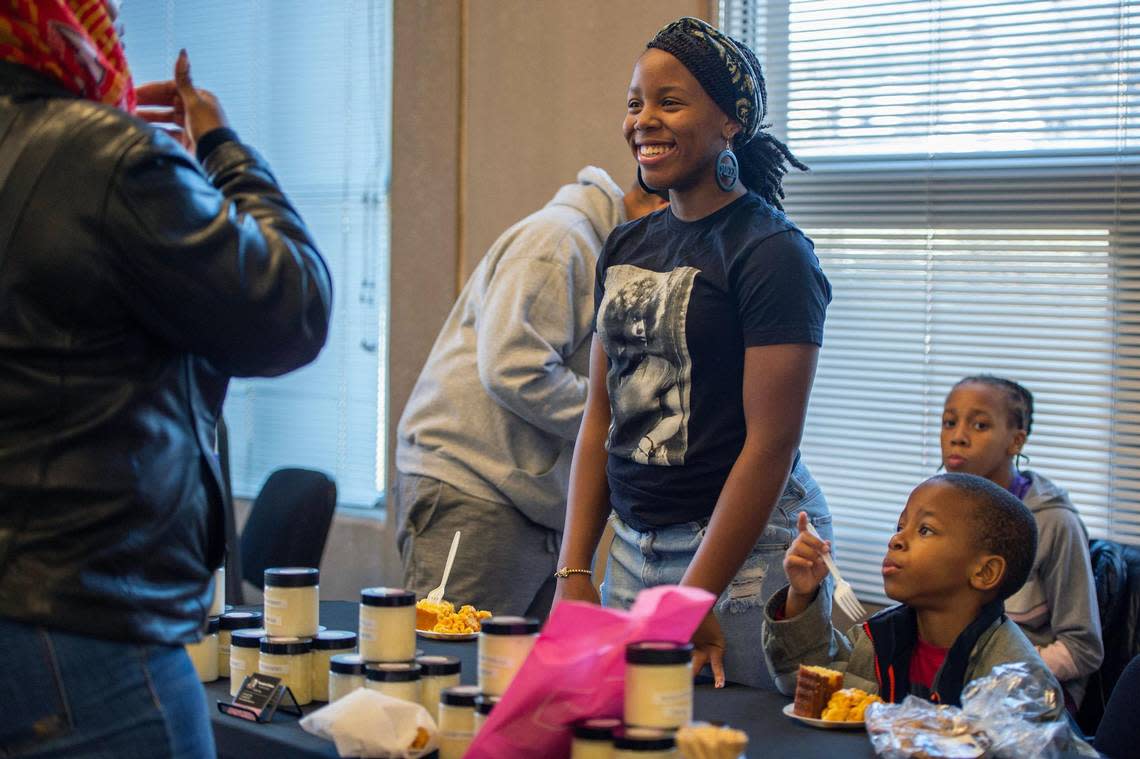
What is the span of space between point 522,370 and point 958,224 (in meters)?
1.27

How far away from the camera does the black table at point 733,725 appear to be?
1.45 m

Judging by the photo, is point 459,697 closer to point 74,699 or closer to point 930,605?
point 74,699

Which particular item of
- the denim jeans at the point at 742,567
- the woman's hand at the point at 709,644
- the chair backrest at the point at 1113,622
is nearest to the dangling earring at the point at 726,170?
the denim jeans at the point at 742,567

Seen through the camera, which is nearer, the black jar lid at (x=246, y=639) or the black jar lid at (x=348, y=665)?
the black jar lid at (x=348, y=665)

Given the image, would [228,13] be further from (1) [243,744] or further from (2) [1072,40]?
(1) [243,744]

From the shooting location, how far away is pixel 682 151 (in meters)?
1.95

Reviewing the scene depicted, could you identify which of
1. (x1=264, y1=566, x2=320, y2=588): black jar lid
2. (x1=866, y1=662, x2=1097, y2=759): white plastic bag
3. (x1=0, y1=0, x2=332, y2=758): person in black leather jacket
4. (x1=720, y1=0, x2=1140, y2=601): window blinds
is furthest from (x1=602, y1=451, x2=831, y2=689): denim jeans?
(x1=720, y1=0, x2=1140, y2=601): window blinds

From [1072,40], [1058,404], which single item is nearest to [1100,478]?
[1058,404]

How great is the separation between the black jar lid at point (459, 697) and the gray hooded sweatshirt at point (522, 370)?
1.27 metres

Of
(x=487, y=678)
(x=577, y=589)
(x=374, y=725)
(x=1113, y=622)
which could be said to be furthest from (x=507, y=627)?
(x=1113, y=622)

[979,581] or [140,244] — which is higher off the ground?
[140,244]

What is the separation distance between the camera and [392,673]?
1506 millimetres

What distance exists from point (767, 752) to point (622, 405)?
0.69 meters

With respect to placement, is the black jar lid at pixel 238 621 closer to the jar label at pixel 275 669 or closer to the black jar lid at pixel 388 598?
the jar label at pixel 275 669
